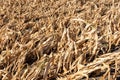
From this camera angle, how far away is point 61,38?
2.78 metres

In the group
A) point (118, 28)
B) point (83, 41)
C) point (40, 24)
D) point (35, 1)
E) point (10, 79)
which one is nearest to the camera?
point (10, 79)

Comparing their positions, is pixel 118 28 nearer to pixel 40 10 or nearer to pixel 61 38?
pixel 61 38

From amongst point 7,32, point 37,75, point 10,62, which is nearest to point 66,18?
point 7,32

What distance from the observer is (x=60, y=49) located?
2688mm

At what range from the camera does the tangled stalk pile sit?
2146 millimetres

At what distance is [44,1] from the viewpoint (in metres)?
5.29

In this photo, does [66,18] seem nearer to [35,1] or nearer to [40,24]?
[40,24]

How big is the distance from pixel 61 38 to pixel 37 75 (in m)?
0.72

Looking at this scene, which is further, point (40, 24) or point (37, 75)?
point (40, 24)

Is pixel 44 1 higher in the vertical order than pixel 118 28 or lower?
higher

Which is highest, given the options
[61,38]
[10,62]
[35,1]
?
[35,1]

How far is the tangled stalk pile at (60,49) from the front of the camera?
Answer: 2.15 meters

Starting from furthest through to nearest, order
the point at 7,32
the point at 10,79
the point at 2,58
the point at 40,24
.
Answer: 1. the point at 40,24
2. the point at 7,32
3. the point at 2,58
4. the point at 10,79

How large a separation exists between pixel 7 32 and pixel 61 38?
562mm
